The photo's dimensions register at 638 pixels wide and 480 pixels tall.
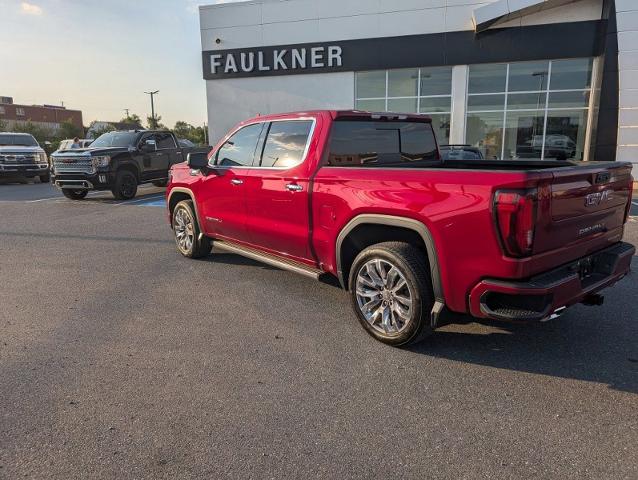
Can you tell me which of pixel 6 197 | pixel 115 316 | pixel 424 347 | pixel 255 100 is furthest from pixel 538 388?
pixel 255 100

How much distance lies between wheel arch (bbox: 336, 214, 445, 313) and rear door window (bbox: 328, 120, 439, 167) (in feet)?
2.38

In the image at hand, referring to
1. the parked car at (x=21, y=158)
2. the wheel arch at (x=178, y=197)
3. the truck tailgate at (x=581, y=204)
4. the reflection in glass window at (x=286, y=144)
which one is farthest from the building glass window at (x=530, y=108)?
the parked car at (x=21, y=158)

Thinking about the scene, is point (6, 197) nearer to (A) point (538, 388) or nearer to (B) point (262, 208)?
(B) point (262, 208)

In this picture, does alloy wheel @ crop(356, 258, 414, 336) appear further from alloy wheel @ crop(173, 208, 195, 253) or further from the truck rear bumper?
alloy wheel @ crop(173, 208, 195, 253)

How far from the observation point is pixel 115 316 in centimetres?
446

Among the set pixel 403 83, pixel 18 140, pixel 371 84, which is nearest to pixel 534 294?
pixel 403 83

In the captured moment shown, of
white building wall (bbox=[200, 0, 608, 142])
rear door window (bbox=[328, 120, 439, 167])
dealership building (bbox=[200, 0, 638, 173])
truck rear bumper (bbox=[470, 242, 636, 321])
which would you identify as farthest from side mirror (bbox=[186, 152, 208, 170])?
white building wall (bbox=[200, 0, 608, 142])

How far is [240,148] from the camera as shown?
17.2ft

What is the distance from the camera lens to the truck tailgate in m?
2.94

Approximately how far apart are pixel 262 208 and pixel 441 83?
610 inches

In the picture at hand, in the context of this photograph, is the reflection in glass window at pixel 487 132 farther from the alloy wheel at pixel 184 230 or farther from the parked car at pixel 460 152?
the alloy wheel at pixel 184 230

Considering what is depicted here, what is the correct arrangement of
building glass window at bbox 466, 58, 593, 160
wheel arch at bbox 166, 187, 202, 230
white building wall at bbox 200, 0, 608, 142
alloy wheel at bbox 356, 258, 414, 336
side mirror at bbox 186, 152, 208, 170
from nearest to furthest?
alloy wheel at bbox 356, 258, 414, 336, side mirror at bbox 186, 152, 208, 170, wheel arch at bbox 166, 187, 202, 230, building glass window at bbox 466, 58, 593, 160, white building wall at bbox 200, 0, 608, 142

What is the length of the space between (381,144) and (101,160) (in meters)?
10.1

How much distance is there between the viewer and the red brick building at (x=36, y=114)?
90312 mm
